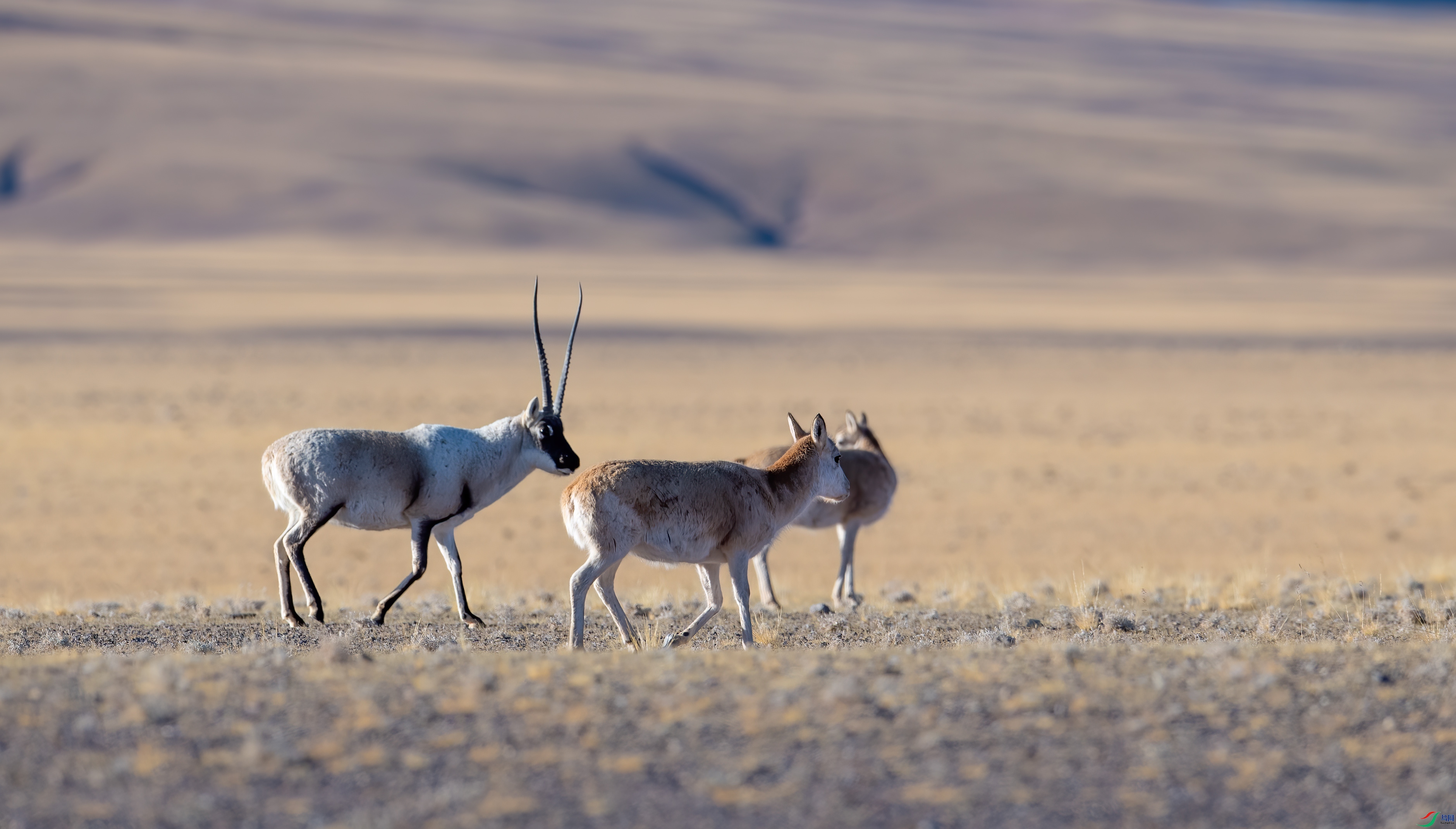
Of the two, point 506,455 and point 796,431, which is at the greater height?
point 796,431

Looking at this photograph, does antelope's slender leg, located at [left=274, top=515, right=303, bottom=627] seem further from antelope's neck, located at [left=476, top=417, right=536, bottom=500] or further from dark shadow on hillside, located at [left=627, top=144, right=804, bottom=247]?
dark shadow on hillside, located at [left=627, top=144, right=804, bottom=247]

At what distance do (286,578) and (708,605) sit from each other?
321 cm

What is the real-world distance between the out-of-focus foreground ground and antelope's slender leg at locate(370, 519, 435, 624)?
238mm

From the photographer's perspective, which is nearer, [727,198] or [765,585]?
[765,585]

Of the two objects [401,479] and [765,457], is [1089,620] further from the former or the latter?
[401,479]

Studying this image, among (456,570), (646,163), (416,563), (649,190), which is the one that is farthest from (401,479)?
(646,163)

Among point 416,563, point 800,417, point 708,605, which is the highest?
point 416,563

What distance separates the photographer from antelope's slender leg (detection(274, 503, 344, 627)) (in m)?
11.6

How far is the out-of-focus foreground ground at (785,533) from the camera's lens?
6.51 metres

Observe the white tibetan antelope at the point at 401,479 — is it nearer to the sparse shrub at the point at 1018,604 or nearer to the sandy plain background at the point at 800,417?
the sandy plain background at the point at 800,417

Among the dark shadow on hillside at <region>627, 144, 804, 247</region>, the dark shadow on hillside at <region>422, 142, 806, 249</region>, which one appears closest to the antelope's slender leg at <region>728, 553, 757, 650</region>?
the dark shadow on hillside at <region>627, 144, 804, 247</region>

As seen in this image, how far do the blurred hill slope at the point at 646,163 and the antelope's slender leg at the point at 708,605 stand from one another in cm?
9776

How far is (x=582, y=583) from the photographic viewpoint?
10078mm

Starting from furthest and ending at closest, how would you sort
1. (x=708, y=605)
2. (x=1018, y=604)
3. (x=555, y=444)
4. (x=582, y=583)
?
(x=1018, y=604) → (x=555, y=444) → (x=708, y=605) → (x=582, y=583)
